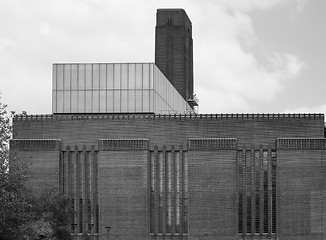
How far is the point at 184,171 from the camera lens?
95125mm

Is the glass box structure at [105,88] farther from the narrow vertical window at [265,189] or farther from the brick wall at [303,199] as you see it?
the brick wall at [303,199]

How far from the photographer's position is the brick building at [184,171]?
9338 cm

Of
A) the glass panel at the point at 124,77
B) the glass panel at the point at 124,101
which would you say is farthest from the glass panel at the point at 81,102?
the glass panel at the point at 124,77

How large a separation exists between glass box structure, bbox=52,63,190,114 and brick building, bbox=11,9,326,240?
293 cm

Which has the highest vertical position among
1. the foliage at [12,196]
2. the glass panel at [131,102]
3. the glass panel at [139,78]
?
the glass panel at [139,78]

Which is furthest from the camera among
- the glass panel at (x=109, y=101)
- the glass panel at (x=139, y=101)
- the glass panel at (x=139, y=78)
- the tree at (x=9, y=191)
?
the glass panel at (x=109, y=101)

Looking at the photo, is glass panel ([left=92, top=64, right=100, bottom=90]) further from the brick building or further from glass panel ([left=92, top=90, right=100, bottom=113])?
the brick building

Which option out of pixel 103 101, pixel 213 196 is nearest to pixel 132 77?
pixel 103 101

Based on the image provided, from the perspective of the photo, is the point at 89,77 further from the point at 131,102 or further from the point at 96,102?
the point at 131,102

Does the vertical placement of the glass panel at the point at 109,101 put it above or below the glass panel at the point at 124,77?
below

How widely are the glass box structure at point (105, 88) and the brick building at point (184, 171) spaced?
2932 mm

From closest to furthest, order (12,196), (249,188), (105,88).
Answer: (12,196)
(249,188)
(105,88)

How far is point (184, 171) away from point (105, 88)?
1293 centimetres

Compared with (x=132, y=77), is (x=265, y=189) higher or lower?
lower
